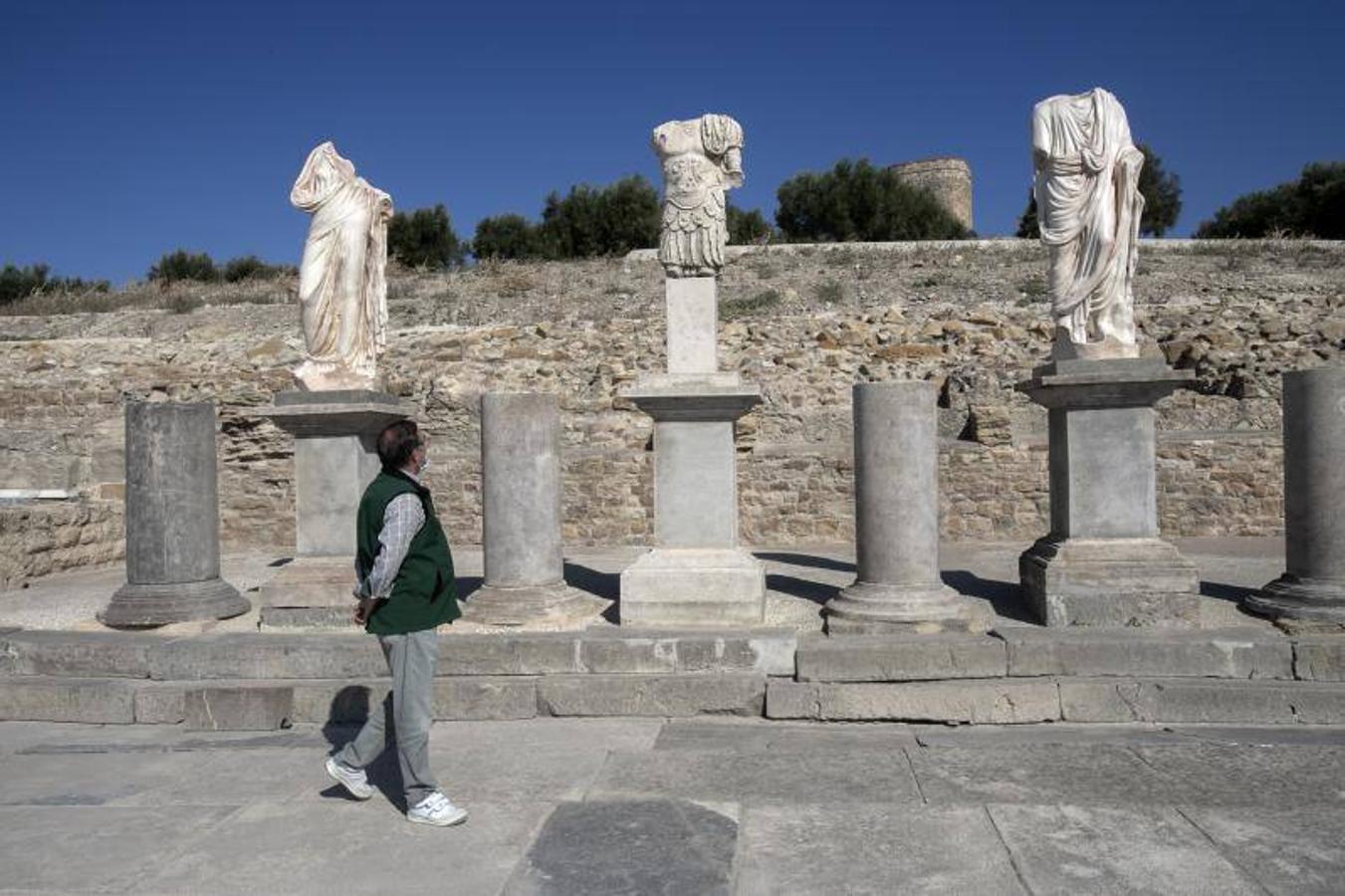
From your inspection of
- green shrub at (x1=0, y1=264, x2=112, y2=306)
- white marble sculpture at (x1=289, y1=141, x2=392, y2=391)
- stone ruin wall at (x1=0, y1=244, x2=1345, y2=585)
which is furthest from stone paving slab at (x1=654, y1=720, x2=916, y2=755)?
green shrub at (x1=0, y1=264, x2=112, y2=306)

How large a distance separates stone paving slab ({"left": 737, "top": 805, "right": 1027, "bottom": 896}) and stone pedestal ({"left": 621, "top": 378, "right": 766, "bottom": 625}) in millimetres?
2470

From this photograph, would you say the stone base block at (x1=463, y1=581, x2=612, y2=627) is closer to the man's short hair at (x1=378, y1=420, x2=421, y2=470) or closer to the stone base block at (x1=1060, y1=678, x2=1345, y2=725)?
the man's short hair at (x1=378, y1=420, x2=421, y2=470)

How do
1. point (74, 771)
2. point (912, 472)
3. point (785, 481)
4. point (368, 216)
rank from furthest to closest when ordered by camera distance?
point (785, 481)
point (368, 216)
point (912, 472)
point (74, 771)

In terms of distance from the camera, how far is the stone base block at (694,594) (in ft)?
22.3

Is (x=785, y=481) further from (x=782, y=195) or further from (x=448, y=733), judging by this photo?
(x=782, y=195)

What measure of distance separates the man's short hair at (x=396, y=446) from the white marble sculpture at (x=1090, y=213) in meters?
4.95

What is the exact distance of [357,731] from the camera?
5.99m

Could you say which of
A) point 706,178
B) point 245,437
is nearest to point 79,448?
point 245,437

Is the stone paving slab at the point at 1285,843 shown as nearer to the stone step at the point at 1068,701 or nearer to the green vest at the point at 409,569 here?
the stone step at the point at 1068,701

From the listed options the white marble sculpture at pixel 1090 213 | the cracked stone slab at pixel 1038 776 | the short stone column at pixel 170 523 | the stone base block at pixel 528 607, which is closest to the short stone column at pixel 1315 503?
the white marble sculpture at pixel 1090 213

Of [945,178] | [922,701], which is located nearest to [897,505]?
[922,701]

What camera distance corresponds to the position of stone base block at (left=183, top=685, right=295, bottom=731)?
6082 mm

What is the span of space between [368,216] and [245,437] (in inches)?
326

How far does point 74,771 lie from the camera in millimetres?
5254
